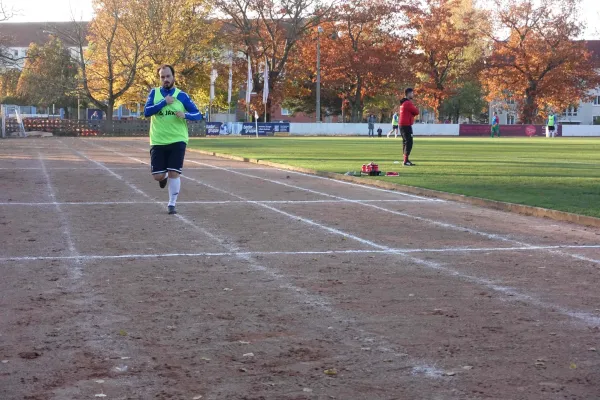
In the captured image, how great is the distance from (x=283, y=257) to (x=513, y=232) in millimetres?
3443

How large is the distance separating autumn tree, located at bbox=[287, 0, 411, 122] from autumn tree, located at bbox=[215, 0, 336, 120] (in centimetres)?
185

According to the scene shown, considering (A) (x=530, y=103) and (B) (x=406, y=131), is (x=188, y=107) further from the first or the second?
(A) (x=530, y=103)

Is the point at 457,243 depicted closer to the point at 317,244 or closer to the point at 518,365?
the point at 317,244

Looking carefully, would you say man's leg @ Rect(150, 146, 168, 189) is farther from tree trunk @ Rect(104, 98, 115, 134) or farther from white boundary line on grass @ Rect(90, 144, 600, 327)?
tree trunk @ Rect(104, 98, 115, 134)

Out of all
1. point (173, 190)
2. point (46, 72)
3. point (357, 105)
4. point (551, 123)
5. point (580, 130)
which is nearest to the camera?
point (173, 190)

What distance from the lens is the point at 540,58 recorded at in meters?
83.0

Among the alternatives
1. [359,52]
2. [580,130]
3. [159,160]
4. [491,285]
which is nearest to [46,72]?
[359,52]

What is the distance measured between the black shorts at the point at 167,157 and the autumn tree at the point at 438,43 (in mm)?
70628

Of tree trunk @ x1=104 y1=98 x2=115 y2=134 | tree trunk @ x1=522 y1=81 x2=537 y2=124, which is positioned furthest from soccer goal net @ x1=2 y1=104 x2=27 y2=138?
tree trunk @ x1=522 y1=81 x2=537 y2=124

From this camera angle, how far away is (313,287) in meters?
7.33

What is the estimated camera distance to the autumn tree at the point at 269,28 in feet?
242

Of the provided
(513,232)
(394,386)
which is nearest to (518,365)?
(394,386)

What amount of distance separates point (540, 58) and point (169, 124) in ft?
247

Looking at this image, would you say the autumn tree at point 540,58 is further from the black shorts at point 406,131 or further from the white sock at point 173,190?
the white sock at point 173,190
